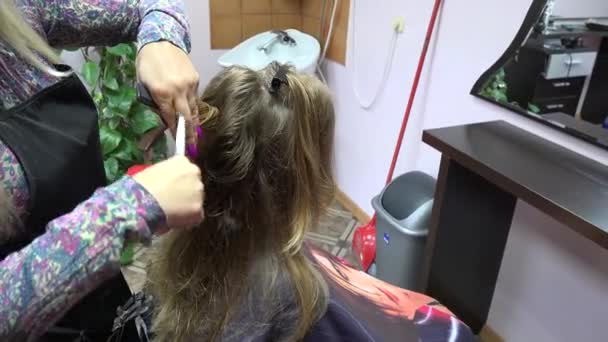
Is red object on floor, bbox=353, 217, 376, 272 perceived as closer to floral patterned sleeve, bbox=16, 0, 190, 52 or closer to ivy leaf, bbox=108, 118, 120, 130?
ivy leaf, bbox=108, 118, 120, 130

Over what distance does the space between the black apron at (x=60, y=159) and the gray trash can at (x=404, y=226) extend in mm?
1158

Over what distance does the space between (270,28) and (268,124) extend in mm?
2163

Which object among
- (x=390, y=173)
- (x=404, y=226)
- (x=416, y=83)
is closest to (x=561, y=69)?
(x=416, y=83)

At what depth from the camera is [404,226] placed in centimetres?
180

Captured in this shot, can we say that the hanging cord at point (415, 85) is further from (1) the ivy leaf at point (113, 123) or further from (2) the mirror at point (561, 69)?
(1) the ivy leaf at point (113, 123)

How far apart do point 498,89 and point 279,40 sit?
1.33 m

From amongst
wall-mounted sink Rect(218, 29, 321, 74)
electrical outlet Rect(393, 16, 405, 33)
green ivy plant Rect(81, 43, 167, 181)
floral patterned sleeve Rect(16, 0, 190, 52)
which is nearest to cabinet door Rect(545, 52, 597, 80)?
electrical outlet Rect(393, 16, 405, 33)

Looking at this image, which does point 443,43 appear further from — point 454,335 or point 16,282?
point 16,282

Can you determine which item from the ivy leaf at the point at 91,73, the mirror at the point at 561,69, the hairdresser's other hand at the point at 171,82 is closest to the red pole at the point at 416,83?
the mirror at the point at 561,69

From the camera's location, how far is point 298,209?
3.12 ft

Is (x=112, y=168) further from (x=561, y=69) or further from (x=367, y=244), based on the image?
(x=561, y=69)

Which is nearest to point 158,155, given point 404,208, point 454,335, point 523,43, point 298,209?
point 404,208

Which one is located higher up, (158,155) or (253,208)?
(253,208)

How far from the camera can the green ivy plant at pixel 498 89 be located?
1.66 m
